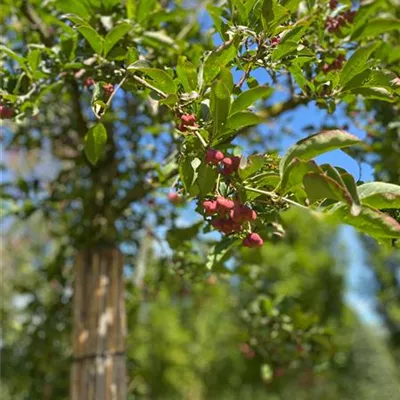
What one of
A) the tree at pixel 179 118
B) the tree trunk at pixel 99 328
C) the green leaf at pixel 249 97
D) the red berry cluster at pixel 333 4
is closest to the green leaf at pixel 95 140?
the tree at pixel 179 118

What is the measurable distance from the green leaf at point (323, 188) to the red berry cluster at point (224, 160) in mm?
98

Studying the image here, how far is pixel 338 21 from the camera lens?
34.0 inches

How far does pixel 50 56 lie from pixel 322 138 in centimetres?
59

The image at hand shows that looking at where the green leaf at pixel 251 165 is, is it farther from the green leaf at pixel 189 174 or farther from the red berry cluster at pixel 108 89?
the red berry cluster at pixel 108 89

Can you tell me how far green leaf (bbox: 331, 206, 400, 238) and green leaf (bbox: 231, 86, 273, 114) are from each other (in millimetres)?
139

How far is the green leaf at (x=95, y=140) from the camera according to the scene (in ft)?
2.36

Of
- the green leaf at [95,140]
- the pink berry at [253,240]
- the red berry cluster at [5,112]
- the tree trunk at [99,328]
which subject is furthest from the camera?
the tree trunk at [99,328]

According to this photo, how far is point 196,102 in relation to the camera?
0.63m

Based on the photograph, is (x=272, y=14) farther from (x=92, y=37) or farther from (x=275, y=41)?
(x=92, y=37)

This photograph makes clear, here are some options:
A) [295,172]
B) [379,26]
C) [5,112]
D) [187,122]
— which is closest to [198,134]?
[187,122]

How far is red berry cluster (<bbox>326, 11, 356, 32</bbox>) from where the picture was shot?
856 millimetres

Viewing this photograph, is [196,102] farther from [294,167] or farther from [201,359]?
[201,359]

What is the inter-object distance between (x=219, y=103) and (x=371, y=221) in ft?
0.64

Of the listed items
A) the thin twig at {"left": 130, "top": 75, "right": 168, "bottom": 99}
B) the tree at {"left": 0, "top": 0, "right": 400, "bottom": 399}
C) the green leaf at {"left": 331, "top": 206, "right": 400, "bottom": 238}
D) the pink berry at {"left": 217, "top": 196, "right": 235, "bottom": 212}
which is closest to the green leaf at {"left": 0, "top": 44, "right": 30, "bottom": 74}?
the tree at {"left": 0, "top": 0, "right": 400, "bottom": 399}
